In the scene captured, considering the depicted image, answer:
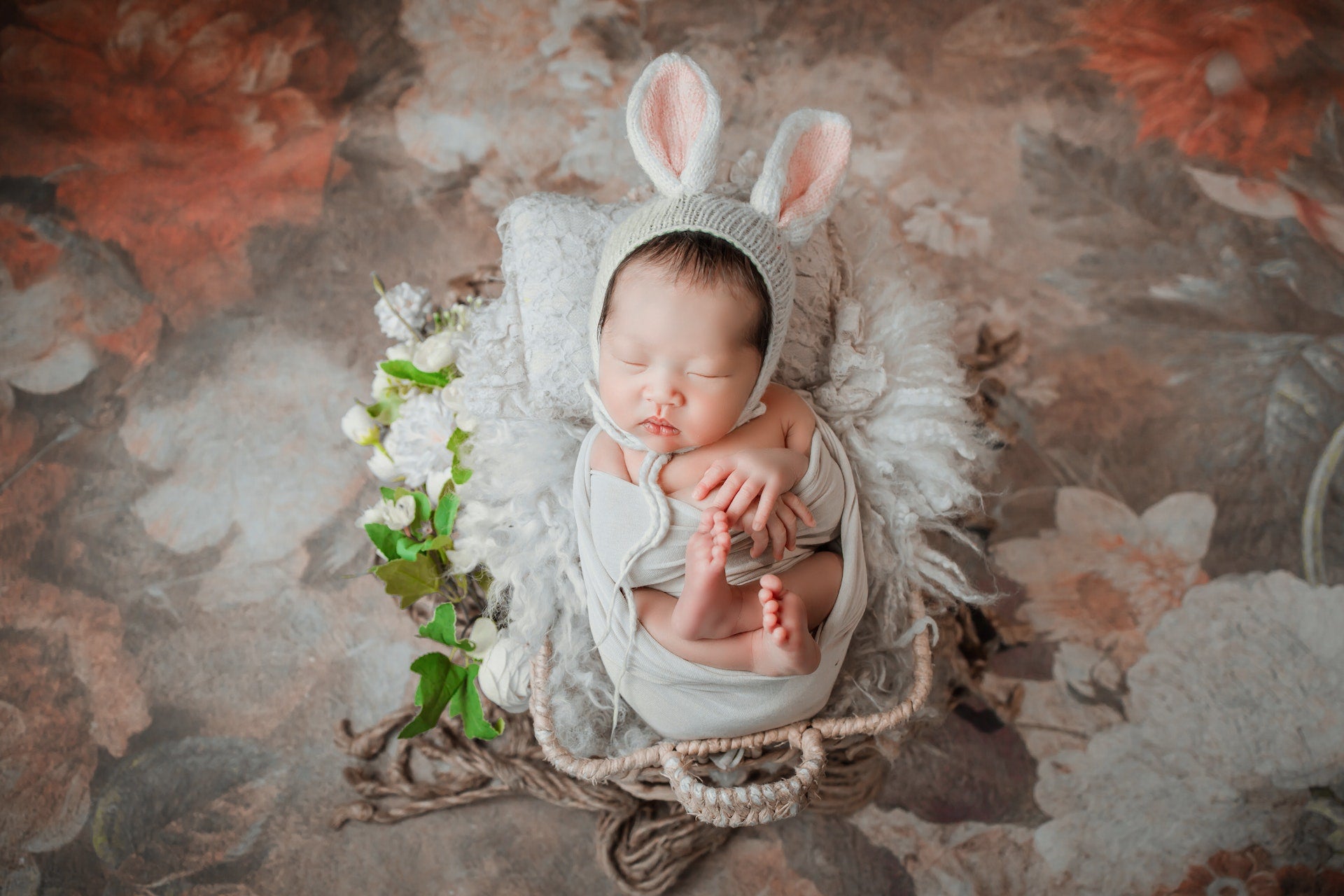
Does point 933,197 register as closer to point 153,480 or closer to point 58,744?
point 153,480

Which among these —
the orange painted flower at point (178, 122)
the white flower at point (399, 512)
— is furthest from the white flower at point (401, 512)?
the orange painted flower at point (178, 122)

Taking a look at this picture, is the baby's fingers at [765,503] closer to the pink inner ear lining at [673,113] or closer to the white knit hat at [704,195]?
the white knit hat at [704,195]

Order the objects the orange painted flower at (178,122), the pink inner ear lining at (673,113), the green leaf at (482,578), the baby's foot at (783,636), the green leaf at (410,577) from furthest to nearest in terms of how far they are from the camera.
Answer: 1. the orange painted flower at (178,122)
2. the green leaf at (482,578)
3. the green leaf at (410,577)
4. the pink inner ear lining at (673,113)
5. the baby's foot at (783,636)

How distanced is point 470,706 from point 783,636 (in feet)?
2.03

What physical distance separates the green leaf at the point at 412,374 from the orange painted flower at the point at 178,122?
2.84 feet

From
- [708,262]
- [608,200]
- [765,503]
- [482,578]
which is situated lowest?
[482,578]

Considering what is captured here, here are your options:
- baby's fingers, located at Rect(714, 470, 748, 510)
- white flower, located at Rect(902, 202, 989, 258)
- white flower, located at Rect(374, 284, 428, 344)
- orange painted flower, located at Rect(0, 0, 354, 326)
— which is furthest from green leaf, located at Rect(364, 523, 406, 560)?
white flower, located at Rect(902, 202, 989, 258)

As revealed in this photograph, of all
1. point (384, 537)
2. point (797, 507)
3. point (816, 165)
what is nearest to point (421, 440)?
point (384, 537)

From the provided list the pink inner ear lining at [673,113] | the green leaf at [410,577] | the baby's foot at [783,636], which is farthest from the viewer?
the green leaf at [410,577]

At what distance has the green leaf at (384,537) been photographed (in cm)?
142

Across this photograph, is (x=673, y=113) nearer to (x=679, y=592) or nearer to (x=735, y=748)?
(x=679, y=592)

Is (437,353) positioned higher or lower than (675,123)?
lower

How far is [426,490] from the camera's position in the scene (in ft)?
5.03

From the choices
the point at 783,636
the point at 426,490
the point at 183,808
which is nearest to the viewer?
the point at 783,636
